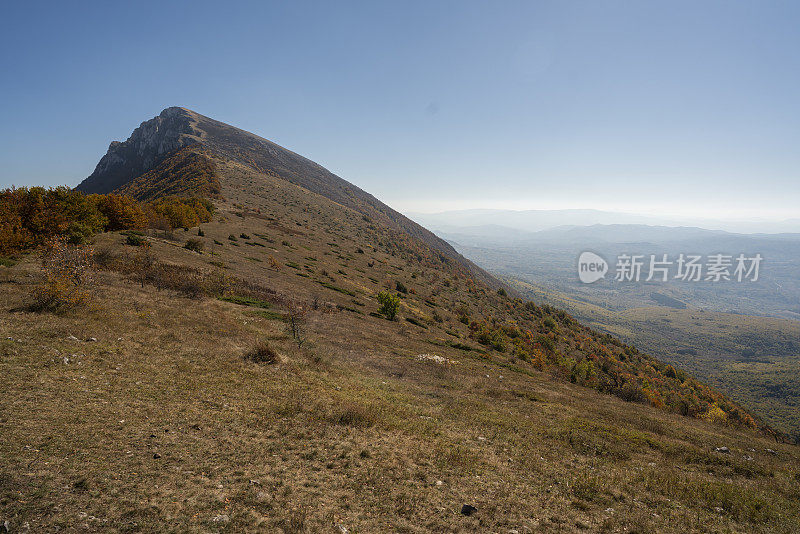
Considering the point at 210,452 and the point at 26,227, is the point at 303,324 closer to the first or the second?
the point at 210,452

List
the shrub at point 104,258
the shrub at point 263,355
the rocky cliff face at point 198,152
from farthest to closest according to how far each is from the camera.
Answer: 1. the rocky cliff face at point 198,152
2. the shrub at point 104,258
3. the shrub at point 263,355

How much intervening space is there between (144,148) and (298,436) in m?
168

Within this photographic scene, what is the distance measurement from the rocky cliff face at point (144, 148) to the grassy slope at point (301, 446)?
125 metres

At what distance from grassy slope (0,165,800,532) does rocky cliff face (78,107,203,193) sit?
4903 inches

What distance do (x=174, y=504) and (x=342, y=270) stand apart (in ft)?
146

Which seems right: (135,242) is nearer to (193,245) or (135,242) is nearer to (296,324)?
(193,245)

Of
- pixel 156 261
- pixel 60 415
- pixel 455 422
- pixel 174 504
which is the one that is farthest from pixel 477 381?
pixel 156 261

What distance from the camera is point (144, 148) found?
128m

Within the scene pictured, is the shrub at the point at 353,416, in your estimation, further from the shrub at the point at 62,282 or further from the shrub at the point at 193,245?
the shrub at the point at 193,245

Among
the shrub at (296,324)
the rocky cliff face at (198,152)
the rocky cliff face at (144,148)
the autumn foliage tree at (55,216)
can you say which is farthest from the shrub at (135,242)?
the rocky cliff face at (144,148)

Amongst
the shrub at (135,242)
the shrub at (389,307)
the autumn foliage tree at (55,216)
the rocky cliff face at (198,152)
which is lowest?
the shrub at (389,307)

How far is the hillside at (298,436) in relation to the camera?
621 cm

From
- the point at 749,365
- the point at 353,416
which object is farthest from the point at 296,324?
the point at 749,365

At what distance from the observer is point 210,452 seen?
25.6ft
